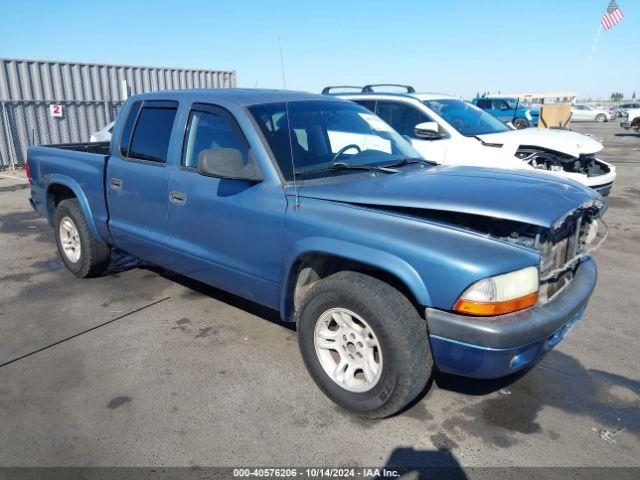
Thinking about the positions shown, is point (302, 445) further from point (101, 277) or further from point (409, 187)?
point (101, 277)

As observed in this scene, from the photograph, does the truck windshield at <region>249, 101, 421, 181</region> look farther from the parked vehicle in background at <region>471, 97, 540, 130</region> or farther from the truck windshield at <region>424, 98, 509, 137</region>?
the parked vehicle in background at <region>471, 97, 540, 130</region>

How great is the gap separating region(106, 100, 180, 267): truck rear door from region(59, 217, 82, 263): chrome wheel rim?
79 cm

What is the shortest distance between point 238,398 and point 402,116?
5493 mm

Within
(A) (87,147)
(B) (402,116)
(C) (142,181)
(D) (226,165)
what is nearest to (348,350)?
(D) (226,165)

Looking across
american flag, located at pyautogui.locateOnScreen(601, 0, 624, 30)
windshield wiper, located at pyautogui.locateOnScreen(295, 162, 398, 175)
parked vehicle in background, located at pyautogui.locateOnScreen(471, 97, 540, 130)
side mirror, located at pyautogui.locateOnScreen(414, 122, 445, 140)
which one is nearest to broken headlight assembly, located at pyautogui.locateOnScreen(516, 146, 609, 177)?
side mirror, located at pyautogui.locateOnScreen(414, 122, 445, 140)

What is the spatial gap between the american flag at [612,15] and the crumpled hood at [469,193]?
39.3ft

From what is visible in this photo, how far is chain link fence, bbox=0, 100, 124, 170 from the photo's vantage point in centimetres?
1370

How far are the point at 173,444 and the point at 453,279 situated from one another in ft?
5.56

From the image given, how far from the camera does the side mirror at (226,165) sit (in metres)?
3.06

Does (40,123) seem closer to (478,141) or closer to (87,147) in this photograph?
(87,147)

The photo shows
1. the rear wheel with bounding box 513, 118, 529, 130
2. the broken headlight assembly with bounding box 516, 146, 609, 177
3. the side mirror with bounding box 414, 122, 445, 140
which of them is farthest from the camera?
the rear wheel with bounding box 513, 118, 529, 130

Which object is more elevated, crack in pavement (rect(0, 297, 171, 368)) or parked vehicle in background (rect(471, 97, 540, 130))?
parked vehicle in background (rect(471, 97, 540, 130))

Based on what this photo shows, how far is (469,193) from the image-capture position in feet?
9.17

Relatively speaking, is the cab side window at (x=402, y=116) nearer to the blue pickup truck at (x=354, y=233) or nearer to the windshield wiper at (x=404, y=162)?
the blue pickup truck at (x=354, y=233)
